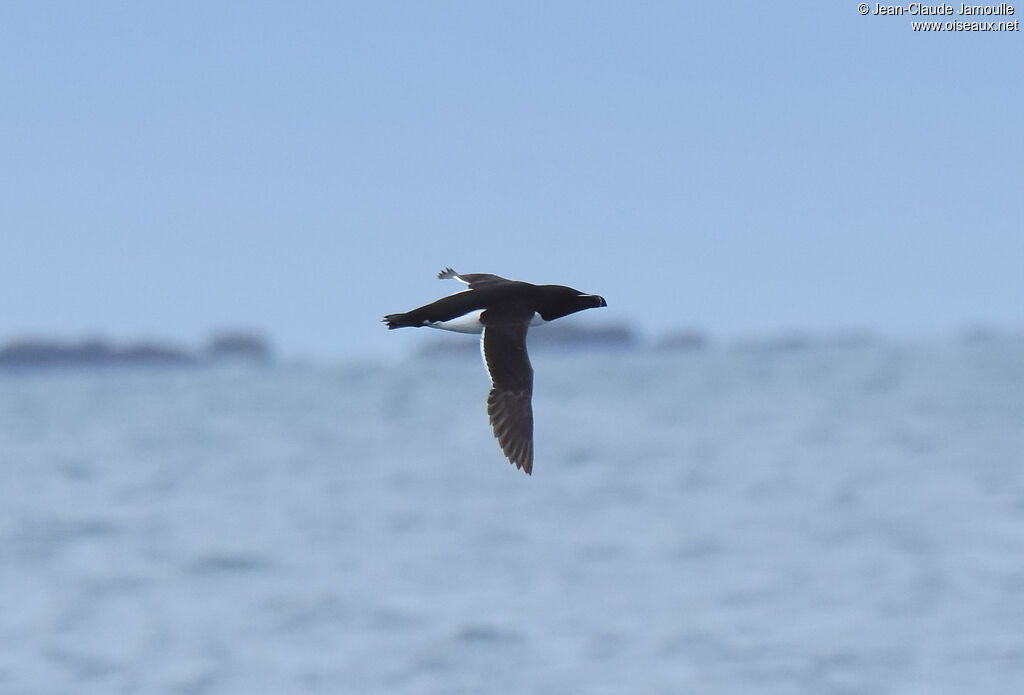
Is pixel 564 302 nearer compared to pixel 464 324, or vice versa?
pixel 464 324

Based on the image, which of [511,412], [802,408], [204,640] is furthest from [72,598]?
[802,408]

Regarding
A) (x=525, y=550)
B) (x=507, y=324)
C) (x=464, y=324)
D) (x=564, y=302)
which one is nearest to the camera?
(x=464, y=324)

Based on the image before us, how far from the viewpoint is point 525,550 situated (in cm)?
4578

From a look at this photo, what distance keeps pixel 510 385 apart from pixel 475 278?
2385 millimetres

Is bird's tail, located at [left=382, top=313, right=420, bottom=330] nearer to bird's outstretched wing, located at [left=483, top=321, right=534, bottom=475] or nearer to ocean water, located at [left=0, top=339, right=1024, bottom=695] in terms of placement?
bird's outstretched wing, located at [left=483, top=321, right=534, bottom=475]

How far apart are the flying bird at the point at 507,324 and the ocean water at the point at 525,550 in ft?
58.3

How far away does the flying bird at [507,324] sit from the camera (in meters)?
10.9

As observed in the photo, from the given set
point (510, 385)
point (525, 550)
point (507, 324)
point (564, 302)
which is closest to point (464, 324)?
point (507, 324)

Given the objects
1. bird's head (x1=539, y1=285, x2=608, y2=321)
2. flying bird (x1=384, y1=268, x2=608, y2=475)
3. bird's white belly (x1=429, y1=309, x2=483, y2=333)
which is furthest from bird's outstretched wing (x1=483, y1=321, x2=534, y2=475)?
bird's head (x1=539, y1=285, x2=608, y2=321)

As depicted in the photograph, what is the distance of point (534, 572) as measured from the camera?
41750mm

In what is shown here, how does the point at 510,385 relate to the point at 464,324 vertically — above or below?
below

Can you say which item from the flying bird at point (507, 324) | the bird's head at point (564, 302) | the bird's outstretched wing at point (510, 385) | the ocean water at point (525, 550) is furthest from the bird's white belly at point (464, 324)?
the ocean water at point (525, 550)

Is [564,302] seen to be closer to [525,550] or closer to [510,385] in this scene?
[510,385]

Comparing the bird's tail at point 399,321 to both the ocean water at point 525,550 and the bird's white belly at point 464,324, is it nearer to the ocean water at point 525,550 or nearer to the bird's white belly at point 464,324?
the bird's white belly at point 464,324
